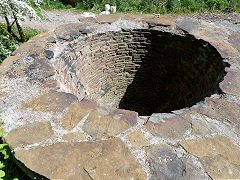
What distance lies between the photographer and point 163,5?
6.59m

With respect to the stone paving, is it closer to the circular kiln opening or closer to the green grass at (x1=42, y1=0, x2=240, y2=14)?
the circular kiln opening

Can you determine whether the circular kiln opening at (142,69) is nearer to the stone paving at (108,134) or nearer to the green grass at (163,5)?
the stone paving at (108,134)

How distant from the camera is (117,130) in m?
1.68

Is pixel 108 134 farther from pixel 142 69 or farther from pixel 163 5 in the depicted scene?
pixel 163 5

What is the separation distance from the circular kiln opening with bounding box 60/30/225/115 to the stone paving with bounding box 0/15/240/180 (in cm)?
57

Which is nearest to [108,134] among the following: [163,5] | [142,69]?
[142,69]

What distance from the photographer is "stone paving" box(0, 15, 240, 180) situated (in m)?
1.42

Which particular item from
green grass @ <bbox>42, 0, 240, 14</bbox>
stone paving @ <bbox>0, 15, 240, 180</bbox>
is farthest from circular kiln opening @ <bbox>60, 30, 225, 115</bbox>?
green grass @ <bbox>42, 0, 240, 14</bbox>

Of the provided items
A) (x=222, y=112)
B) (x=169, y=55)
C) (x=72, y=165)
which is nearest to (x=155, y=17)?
(x=169, y=55)

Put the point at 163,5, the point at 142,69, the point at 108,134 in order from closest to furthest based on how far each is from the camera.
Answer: the point at 108,134, the point at 142,69, the point at 163,5

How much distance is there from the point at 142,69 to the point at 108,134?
95.0 inches

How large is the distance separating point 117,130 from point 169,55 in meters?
2.21

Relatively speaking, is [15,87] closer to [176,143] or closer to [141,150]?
[141,150]

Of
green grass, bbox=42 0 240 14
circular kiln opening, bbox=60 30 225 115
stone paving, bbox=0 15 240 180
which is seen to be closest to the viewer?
stone paving, bbox=0 15 240 180
